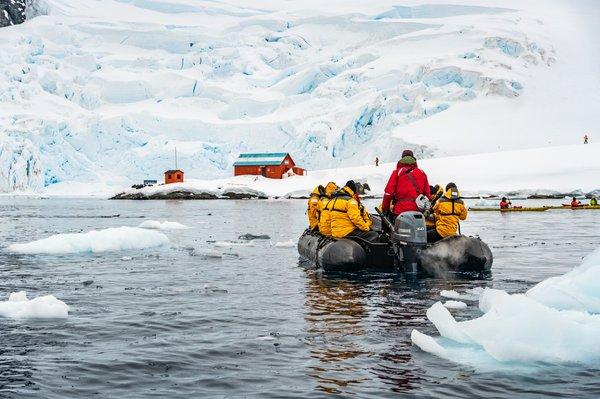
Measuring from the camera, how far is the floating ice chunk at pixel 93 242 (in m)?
21.5

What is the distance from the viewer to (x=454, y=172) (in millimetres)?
74000

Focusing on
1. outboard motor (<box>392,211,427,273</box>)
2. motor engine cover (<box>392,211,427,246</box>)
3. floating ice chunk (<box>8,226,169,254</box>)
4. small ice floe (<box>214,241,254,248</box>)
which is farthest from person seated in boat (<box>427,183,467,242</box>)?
floating ice chunk (<box>8,226,169,254</box>)

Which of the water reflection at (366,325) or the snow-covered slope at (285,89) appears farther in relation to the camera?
the snow-covered slope at (285,89)

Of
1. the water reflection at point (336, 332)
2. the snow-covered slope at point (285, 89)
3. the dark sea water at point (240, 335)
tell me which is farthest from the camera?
the snow-covered slope at point (285, 89)

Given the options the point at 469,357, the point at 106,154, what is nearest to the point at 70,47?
the point at 106,154

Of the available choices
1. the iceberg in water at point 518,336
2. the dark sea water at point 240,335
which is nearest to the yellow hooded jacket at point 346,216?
the dark sea water at point 240,335

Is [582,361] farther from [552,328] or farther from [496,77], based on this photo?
[496,77]

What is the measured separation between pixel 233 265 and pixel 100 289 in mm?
5054

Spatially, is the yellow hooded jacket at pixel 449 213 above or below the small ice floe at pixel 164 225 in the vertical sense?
above

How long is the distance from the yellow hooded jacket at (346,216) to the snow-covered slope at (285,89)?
77330mm

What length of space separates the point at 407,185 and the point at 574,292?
584 centimetres

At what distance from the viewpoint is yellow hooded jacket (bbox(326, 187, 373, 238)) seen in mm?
16016

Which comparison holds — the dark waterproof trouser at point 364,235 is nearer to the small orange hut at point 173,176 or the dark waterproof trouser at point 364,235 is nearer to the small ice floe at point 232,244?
the small ice floe at point 232,244

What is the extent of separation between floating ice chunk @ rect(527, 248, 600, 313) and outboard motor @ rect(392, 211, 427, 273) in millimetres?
4591
